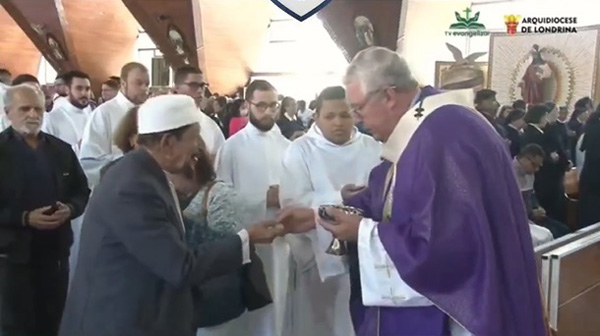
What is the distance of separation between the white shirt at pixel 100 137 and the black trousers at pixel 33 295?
3.27ft

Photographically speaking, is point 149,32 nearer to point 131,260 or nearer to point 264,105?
point 264,105

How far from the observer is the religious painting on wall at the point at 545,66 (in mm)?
12734

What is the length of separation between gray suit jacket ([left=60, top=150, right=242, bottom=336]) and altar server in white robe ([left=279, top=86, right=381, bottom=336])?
1.76 meters

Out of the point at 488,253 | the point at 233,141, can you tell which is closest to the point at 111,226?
the point at 488,253

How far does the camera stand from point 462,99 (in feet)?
8.18

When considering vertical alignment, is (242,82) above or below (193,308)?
above

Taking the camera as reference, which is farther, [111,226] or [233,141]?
[233,141]

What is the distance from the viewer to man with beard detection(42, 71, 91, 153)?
6438 mm

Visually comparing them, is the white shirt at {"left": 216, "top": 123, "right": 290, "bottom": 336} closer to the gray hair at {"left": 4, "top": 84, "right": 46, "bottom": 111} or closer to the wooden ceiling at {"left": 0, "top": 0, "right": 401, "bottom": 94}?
the gray hair at {"left": 4, "top": 84, "right": 46, "bottom": 111}

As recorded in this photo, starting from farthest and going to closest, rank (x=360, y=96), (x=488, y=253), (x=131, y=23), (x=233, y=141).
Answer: (x=131, y=23) < (x=233, y=141) < (x=360, y=96) < (x=488, y=253)

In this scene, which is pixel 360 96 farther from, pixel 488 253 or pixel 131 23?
pixel 131 23

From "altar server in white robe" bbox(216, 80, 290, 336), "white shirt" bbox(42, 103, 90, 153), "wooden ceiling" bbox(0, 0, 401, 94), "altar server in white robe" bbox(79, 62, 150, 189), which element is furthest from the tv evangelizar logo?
"wooden ceiling" bbox(0, 0, 401, 94)

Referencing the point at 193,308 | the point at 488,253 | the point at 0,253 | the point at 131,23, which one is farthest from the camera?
the point at 131,23

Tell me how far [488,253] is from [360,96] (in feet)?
2.10
